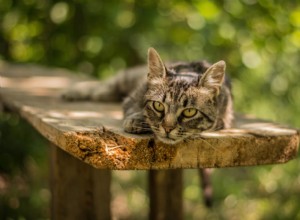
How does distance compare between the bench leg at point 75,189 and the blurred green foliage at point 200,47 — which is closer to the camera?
the bench leg at point 75,189

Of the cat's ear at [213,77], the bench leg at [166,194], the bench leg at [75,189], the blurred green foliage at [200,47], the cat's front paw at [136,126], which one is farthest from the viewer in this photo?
the blurred green foliage at [200,47]

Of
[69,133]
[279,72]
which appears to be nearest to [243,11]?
[279,72]

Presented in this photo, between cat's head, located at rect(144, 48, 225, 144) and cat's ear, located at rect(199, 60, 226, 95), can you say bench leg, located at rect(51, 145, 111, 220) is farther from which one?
cat's ear, located at rect(199, 60, 226, 95)

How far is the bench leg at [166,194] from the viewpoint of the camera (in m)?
3.34

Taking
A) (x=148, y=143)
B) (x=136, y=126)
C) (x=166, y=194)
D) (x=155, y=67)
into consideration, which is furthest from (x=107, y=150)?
(x=166, y=194)

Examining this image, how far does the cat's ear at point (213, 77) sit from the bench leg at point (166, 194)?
98 centimetres

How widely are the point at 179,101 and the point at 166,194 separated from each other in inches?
45.2

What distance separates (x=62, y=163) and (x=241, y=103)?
3245 millimetres

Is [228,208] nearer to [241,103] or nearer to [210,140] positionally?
[241,103]

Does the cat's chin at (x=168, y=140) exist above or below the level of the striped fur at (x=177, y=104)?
below

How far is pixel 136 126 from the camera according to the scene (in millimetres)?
2332

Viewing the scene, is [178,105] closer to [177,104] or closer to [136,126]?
[177,104]

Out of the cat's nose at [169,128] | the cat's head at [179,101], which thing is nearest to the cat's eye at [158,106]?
the cat's head at [179,101]

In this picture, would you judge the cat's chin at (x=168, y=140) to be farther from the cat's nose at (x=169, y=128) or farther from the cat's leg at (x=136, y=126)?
the cat's leg at (x=136, y=126)
